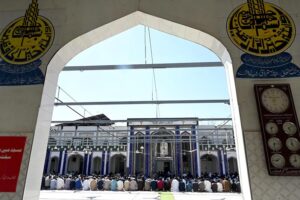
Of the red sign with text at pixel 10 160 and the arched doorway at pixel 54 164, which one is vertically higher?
the arched doorway at pixel 54 164

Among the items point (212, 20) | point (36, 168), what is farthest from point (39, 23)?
point (212, 20)

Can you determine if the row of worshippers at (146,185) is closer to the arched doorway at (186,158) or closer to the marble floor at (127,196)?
the marble floor at (127,196)

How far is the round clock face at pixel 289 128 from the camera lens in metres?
2.51

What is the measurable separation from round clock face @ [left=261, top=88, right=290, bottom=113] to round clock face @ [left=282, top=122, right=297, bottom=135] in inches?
6.0

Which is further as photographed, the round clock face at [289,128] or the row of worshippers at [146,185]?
the row of worshippers at [146,185]

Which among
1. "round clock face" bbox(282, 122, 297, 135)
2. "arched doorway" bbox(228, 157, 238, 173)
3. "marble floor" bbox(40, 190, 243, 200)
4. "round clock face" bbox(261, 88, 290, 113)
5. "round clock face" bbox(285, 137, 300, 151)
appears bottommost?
"marble floor" bbox(40, 190, 243, 200)

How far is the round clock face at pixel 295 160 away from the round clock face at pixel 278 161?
0.27ft

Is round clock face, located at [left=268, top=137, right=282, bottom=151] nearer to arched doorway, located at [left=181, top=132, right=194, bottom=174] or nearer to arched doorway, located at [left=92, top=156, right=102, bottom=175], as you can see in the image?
arched doorway, located at [left=181, top=132, right=194, bottom=174]

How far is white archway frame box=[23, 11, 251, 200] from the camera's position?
8.86 ft

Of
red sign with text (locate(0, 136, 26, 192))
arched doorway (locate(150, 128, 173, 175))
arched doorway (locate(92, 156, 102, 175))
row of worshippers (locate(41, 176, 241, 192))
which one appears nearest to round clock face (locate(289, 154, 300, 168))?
red sign with text (locate(0, 136, 26, 192))

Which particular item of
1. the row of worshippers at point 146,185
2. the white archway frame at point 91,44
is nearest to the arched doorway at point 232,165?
the row of worshippers at point 146,185

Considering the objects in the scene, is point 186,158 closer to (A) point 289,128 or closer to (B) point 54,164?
(B) point 54,164

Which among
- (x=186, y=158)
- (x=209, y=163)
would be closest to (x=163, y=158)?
(x=186, y=158)

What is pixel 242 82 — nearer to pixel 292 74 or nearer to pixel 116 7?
pixel 292 74
